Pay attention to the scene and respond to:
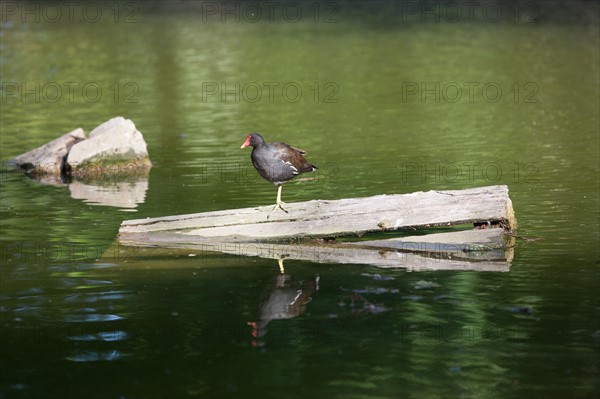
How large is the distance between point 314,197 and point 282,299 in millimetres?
5620

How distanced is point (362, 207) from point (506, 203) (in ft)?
5.93

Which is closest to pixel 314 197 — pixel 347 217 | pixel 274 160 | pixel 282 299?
pixel 274 160

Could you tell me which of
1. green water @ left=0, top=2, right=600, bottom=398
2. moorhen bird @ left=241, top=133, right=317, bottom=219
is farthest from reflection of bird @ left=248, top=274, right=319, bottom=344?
moorhen bird @ left=241, top=133, right=317, bottom=219

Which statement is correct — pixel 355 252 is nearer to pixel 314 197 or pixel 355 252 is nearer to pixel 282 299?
pixel 282 299

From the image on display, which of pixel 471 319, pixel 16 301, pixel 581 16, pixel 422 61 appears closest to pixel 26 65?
pixel 422 61

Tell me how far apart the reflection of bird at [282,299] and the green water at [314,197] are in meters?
0.09

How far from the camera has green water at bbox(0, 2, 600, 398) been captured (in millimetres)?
10164

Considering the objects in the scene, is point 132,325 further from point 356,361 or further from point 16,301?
point 356,361

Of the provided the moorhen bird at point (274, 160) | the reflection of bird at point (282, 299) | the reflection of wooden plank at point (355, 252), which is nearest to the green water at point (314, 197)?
the reflection of bird at point (282, 299)

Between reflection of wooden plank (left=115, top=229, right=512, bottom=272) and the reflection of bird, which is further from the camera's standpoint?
reflection of wooden plank (left=115, top=229, right=512, bottom=272)

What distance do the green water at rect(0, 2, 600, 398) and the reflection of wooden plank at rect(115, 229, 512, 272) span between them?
0.27 m

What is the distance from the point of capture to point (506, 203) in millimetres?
13609

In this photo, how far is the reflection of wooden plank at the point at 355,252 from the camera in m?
13.2

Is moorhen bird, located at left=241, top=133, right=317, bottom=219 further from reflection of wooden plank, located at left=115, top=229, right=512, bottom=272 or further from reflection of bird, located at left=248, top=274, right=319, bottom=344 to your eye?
reflection of bird, located at left=248, top=274, right=319, bottom=344
